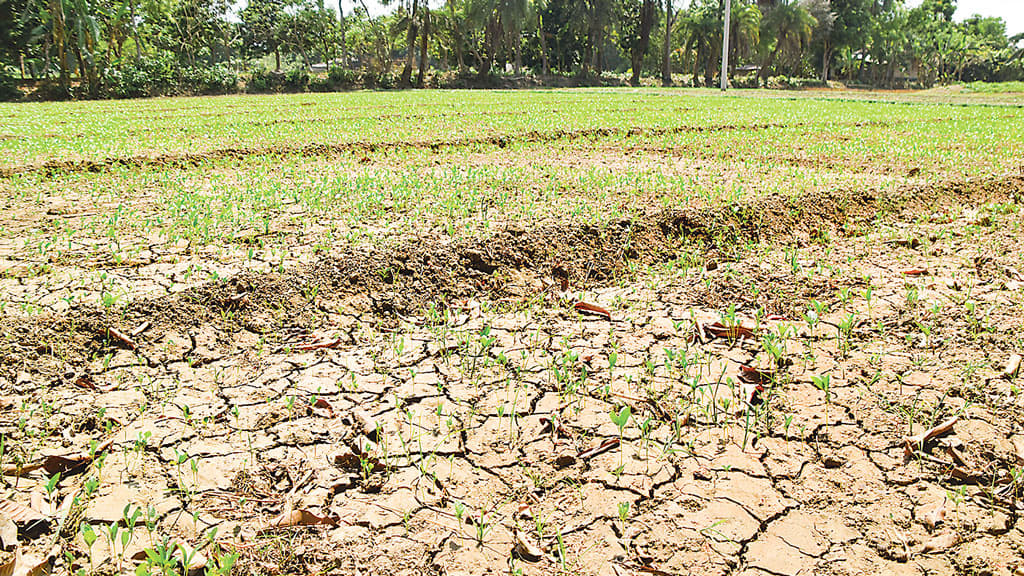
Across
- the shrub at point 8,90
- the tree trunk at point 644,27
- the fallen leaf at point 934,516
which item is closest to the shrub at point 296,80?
the shrub at point 8,90

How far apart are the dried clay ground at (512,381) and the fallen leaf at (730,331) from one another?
0.05ft

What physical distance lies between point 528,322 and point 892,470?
7.23 feet

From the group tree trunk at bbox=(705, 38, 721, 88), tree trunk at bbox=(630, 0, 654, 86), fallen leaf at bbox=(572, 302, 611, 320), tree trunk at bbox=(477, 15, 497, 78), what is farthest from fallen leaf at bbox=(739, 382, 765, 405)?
tree trunk at bbox=(705, 38, 721, 88)

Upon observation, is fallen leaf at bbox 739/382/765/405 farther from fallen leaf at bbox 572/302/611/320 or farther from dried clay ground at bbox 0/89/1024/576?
fallen leaf at bbox 572/302/611/320

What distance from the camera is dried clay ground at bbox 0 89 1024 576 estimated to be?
2.36 m

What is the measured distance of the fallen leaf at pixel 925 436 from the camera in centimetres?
279

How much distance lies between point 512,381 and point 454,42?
5328cm

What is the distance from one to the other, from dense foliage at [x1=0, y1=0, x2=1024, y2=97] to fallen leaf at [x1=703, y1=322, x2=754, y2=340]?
1310 inches

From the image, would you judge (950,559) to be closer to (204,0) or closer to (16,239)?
(16,239)

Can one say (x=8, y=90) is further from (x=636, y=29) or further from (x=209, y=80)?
(x=636, y=29)

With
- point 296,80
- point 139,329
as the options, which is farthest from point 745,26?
point 139,329

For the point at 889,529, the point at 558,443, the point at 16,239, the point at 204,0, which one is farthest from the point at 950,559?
the point at 204,0

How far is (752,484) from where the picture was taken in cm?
263

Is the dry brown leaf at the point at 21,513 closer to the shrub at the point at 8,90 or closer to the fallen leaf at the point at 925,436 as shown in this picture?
the fallen leaf at the point at 925,436
